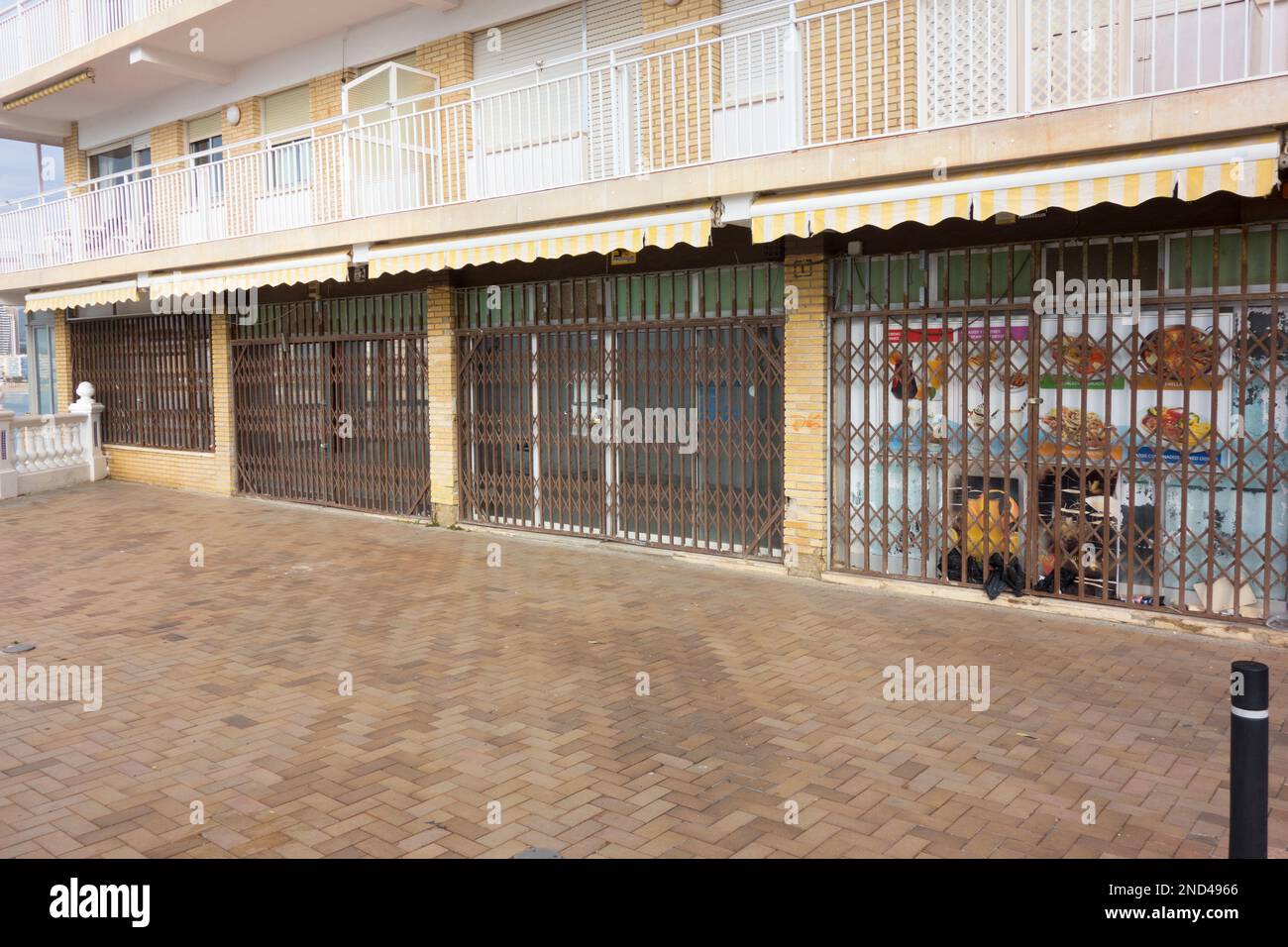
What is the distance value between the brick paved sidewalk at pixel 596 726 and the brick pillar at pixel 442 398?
10.1ft

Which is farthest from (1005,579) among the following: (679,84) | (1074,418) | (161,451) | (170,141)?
(170,141)

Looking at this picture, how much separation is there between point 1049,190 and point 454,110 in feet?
26.7

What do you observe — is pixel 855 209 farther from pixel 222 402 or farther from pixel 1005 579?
pixel 222 402

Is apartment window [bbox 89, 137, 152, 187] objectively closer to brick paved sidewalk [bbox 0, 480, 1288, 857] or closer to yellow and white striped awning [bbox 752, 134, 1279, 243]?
brick paved sidewalk [bbox 0, 480, 1288, 857]

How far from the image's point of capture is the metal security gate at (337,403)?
13.4 metres

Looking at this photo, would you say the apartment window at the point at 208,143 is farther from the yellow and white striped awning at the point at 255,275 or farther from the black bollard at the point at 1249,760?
the black bollard at the point at 1249,760

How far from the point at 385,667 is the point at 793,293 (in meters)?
5.08

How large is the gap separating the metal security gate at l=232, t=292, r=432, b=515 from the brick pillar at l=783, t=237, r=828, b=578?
569 centimetres

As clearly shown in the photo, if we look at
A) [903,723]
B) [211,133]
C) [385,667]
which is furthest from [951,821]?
[211,133]

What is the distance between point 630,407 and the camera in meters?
11.0

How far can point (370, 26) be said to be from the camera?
45.6 feet

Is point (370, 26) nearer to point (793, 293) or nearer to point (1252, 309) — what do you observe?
point (793, 293)

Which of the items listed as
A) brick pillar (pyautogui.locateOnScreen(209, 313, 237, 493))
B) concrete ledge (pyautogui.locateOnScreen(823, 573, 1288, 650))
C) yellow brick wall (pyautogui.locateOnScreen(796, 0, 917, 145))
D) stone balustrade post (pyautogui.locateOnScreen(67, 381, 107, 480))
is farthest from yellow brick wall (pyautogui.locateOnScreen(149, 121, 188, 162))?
concrete ledge (pyautogui.locateOnScreen(823, 573, 1288, 650))

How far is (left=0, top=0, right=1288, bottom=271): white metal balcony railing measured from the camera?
24.8 ft
